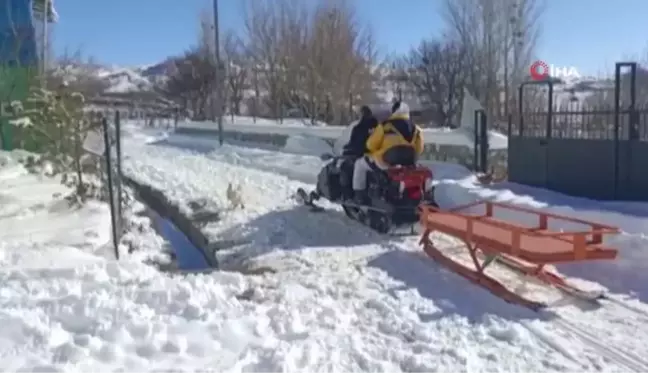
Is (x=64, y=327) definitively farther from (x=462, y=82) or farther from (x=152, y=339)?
(x=462, y=82)

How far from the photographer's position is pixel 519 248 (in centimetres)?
705

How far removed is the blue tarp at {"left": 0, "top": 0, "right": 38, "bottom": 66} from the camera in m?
23.7

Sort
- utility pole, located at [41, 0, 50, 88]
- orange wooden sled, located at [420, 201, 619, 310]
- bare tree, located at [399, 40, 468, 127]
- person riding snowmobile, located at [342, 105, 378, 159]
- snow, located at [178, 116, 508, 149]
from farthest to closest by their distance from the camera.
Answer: bare tree, located at [399, 40, 468, 127] < utility pole, located at [41, 0, 50, 88] < snow, located at [178, 116, 508, 149] < person riding snowmobile, located at [342, 105, 378, 159] < orange wooden sled, located at [420, 201, 619, 310]

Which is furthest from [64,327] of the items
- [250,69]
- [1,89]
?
[250,69]

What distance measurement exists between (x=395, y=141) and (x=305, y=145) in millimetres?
15147

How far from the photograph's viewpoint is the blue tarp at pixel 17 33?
23.7 meters

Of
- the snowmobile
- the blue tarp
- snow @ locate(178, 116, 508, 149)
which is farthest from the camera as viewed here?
the blue tarp

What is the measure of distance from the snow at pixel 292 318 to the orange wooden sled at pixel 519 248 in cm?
18

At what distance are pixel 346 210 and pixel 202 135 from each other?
27104mm

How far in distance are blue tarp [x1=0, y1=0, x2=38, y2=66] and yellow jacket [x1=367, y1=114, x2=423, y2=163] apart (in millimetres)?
15247

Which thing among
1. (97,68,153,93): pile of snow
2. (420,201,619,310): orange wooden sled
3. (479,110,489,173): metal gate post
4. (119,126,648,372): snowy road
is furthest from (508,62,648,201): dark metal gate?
(97,68,153,93): pile of snow

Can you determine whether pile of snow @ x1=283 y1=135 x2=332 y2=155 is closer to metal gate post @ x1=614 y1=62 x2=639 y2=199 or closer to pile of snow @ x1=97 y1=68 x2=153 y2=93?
metal gate post @ x1=614 y1=62 x2=639 y2=199

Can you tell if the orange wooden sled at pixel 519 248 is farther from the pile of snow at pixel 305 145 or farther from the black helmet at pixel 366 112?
the pile of snow at pixel 305 145

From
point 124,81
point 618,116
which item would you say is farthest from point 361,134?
point 124,81
